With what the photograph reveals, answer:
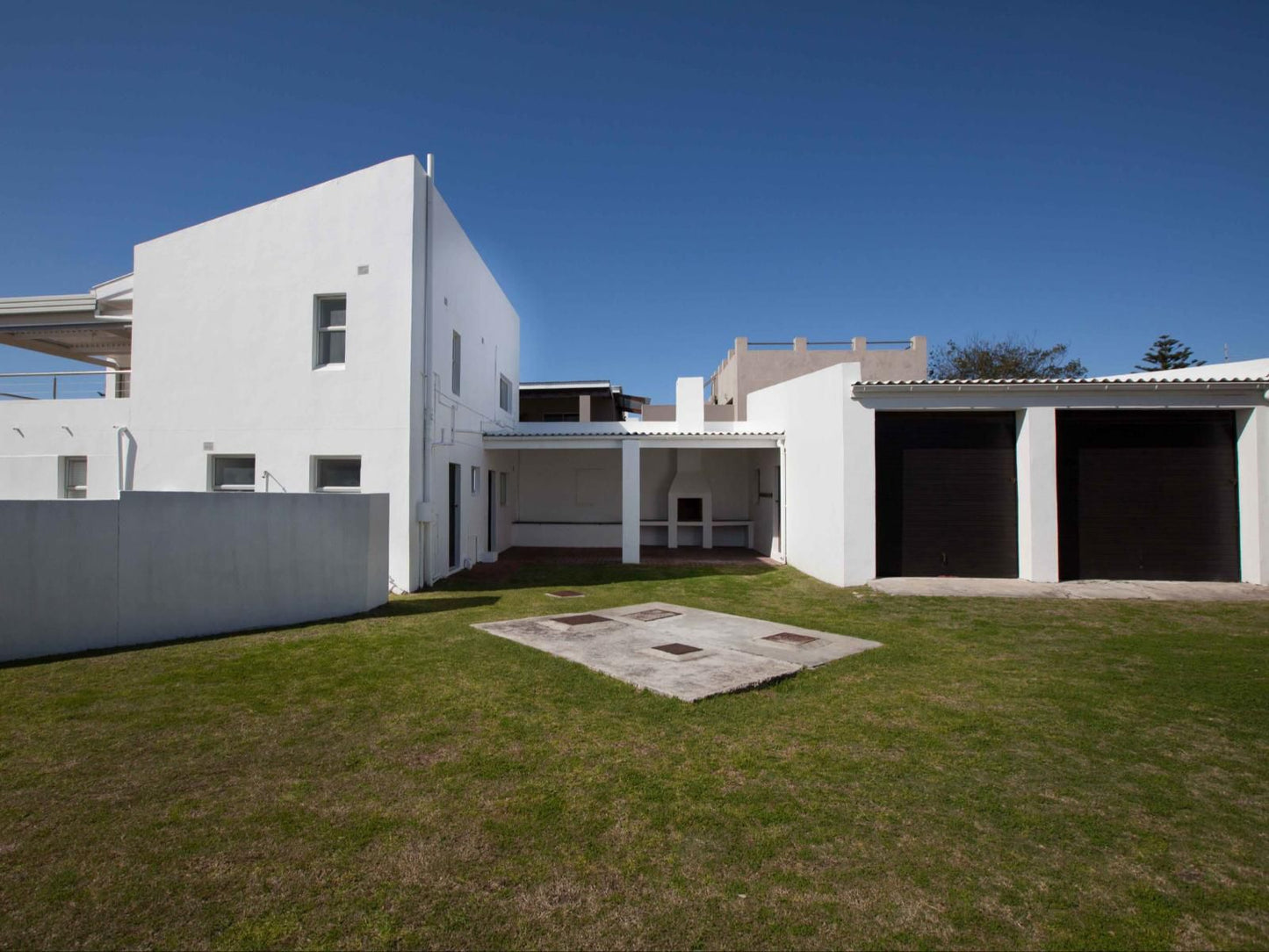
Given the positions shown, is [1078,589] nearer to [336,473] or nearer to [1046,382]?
[1046,382]

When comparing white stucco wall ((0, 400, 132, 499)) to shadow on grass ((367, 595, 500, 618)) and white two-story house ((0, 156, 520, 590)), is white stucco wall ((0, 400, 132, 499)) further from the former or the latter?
shadow on grass ((367, 595, 500, 618))

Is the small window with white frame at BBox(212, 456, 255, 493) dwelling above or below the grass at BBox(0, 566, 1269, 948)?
above

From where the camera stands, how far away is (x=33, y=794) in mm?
3326

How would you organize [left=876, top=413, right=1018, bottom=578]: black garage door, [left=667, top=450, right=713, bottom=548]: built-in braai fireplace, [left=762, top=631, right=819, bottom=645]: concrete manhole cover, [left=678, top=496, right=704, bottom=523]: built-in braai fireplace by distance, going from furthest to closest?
[left=678, top=496, right=704, bottom=523]: built-in braai fireplace, [left=667, top=450, right=713, bottom=548]: built-in braai fireplace, [left=876, top=413, right=1018, bottom=578]: black garage door, [left=762, top=631, right=819, bottom=645]: concrete manhole cover

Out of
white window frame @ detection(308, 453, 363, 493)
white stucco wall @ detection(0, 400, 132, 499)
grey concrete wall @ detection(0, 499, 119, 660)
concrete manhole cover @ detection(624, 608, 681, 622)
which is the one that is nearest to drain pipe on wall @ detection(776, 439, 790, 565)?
concrete manhole cover @ detection(624, 608, 681, 622)

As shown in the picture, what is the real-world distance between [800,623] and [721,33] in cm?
905

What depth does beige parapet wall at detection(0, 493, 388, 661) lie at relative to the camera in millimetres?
6074

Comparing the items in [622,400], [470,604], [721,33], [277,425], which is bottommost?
[470,604]

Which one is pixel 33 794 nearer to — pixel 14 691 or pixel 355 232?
pixel 14 691

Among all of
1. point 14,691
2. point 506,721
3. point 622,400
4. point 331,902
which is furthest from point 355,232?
point 622,400

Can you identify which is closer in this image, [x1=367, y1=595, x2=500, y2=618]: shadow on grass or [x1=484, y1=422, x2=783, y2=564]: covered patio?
[x1=367, y1=595, x2=500, y2=618]: shadow on grass

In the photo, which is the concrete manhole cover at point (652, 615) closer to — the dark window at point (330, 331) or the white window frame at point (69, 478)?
the dark window at point (330, 331)

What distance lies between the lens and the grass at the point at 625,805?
7.84ft

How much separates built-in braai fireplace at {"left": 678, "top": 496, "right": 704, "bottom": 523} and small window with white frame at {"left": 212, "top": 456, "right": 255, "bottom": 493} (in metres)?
10.7
